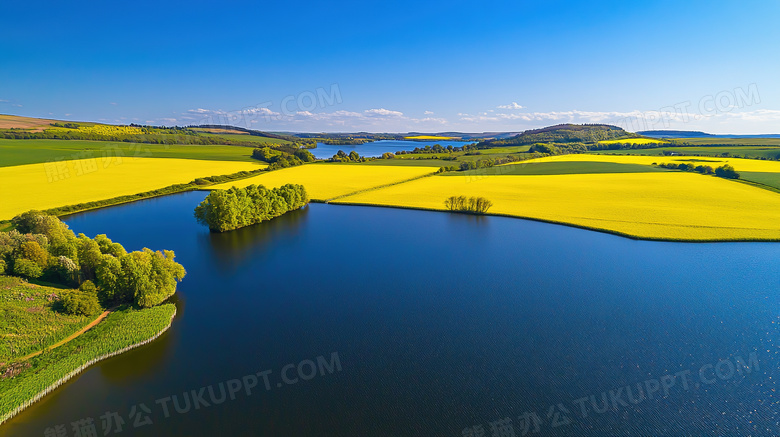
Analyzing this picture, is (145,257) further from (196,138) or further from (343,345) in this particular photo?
(196,138)

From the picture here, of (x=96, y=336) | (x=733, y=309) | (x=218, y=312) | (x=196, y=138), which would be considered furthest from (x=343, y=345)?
(x=196, y=138)

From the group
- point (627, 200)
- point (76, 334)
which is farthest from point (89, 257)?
point (627, 200)

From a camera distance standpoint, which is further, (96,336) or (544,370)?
(96,336)

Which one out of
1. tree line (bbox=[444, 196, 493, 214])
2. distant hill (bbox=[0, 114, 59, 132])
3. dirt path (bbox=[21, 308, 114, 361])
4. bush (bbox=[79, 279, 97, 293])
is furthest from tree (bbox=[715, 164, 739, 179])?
distant hill (bbox=[0, 114, 59, 132])

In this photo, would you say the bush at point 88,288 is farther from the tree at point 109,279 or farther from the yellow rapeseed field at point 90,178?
the yellow rapeseed field at point 90,178

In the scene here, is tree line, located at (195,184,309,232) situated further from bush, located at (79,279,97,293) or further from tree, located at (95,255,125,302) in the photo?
bush, located at (79,279,97,293)

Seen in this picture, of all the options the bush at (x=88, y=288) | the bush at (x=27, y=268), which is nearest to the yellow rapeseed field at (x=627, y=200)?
the bush at (x=88, y=288)
